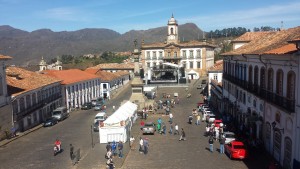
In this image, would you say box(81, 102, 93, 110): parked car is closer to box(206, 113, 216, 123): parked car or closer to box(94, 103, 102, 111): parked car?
box(94, 103, 102, 111): parked car

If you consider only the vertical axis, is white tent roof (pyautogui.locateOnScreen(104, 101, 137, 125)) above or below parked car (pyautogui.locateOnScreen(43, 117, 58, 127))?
above

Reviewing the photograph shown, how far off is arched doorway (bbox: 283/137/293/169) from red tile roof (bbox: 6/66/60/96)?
2374 centimetres

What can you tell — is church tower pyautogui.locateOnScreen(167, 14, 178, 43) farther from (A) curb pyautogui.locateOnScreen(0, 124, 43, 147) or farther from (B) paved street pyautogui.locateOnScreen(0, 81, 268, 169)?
(B) paved street pyautogui.locateOnScreen(0, 81, 268, 169)

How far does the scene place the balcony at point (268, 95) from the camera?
1792 centimetres

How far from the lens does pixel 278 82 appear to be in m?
20.3

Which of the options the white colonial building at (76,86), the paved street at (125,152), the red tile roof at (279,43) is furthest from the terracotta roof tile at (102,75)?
the red tile roof at (279,43)

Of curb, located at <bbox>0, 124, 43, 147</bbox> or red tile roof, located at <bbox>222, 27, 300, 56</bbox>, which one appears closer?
red tile roof, located at <bbox>222, 27, 300, 56</bbox>

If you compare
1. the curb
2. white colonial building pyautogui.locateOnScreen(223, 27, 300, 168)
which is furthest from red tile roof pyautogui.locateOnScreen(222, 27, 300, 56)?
the curb

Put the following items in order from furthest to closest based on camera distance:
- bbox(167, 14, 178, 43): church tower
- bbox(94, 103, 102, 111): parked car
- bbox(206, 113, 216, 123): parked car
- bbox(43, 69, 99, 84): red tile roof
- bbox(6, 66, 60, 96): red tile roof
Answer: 1. bbox(167, 14, 178, 43): church tower
2. bbox(43, 69, 99, 84): red tile roof
3. bbox(94, 103, 102, 111): parked car
4. bbox(6, 66, 60, 96): red tile roof
5. bbox(206, 113, 216, 123): parked car

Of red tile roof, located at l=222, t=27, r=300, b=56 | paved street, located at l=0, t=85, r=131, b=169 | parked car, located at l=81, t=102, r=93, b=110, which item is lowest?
paved street, located at l=0, t=85, r=131, b=169

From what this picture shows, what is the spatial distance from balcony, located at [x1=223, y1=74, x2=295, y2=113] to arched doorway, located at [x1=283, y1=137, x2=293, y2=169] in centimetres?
181

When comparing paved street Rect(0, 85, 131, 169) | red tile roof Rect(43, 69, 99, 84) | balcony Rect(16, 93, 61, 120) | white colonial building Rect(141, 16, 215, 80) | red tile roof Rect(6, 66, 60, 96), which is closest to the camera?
paved street Rect(0, 85, 131, 169)

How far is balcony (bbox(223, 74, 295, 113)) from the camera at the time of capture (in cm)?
1792

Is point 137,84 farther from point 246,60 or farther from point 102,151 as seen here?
point 102,151
